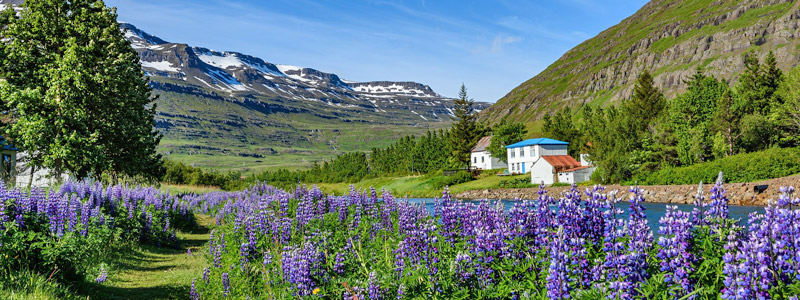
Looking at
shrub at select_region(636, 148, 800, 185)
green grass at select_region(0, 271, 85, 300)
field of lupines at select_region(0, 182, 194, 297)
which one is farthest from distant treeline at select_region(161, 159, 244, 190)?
green grass at select_region(0, 271, 85, 300)

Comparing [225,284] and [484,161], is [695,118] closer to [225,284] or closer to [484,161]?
[484,161]

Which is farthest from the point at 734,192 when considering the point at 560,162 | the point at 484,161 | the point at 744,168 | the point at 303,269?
the point at 484,161

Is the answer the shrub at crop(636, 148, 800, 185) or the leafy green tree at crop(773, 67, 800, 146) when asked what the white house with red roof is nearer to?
the shrub at crop(636, 148, 800, 185)

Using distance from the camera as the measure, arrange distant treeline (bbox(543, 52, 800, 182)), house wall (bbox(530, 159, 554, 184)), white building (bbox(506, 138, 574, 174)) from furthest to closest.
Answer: white building (bbox(506, 138, 574, 174))
house wall (bbox(530, 159, 554, 184))
distant treeline (bbox(543, 52, 800, 182))

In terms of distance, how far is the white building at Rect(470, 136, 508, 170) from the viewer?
332 ft

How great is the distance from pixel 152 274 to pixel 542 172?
215 ft

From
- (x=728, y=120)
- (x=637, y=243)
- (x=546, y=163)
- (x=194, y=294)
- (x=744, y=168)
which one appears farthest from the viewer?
(x=546, y=163)

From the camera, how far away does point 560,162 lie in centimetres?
7300

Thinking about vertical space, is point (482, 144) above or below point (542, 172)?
above

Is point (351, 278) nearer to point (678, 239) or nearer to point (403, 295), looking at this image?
point (403, 295)

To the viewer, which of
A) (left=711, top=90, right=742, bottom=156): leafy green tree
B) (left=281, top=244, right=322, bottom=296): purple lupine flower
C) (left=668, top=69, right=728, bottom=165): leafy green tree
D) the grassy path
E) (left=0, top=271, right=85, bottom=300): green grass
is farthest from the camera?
(left=711, top=90, right=742, bottom=156): leafy green tree

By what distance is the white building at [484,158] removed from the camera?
10125 cm

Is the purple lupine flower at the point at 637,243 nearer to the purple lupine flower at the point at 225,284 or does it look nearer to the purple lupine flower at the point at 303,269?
the purple lupine flower at the point at 303,269

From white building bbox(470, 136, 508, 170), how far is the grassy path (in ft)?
288
